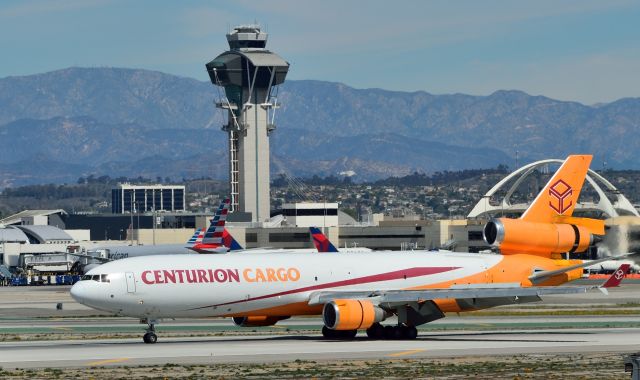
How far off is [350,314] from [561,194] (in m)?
16.1

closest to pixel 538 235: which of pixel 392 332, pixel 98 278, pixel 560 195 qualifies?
pixel 560 195

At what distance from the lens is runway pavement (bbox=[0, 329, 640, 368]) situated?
184 ft

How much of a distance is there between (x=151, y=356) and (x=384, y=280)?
55.7 feet

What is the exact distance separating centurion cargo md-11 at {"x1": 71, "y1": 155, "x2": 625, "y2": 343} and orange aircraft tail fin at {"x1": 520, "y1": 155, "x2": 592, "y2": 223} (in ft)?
0.19

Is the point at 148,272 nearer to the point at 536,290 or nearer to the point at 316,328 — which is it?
the point at 316,328

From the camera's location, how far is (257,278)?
6631 centimetres

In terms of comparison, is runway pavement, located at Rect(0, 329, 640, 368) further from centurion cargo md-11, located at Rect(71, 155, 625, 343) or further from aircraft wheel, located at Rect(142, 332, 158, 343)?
centurion cargo md-11, located at Rect(71, 155, 625, 343)

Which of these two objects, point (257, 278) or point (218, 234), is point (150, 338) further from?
point (218, 234)

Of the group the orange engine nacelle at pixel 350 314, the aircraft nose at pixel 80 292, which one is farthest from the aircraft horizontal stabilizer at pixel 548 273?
the aircraft nose at pixel 80 292

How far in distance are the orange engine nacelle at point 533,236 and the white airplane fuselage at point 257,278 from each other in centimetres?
86

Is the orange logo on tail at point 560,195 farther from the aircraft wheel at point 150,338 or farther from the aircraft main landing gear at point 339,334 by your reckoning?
the aircraft wheel at point 150,338

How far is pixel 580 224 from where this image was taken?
7256 centimetres

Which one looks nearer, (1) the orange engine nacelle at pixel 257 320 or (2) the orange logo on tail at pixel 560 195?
(1) the orange engine nacelle at pixel 257 320

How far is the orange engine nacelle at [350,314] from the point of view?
212 ft
